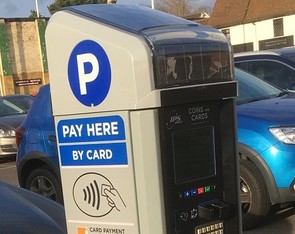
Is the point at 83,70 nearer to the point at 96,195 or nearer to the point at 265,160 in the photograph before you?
the point at 96,195

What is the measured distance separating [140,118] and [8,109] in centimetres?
1122

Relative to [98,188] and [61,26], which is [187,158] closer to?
[98,188]

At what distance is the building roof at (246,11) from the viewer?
117ft

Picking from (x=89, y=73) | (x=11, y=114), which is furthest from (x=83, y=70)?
(x=11, y=114)

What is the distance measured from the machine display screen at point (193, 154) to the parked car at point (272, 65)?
531 cm

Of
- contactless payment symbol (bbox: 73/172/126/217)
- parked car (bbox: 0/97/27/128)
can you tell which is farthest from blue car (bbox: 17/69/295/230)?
parked car (bbox: 0/97/27/128)

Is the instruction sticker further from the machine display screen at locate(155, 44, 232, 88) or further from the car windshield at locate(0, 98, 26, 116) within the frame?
A: the car windshield at locate(0, 98, 26, 116)

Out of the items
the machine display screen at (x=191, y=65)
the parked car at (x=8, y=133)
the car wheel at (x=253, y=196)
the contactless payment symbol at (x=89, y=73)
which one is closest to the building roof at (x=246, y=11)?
the parked car at (x=8, y=133)

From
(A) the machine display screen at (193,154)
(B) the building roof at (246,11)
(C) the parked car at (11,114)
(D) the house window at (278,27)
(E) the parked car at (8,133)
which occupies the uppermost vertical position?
(B) the building roof at (246,11)

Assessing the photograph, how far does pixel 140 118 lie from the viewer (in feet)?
6.43

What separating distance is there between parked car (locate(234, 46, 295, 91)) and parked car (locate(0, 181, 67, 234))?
181 inches

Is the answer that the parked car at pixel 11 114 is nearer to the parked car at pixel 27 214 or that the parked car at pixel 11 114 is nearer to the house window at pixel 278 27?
the parked car at pixel 27 214

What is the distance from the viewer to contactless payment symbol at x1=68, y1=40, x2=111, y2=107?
2025mm

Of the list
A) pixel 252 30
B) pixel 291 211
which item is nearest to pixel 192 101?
pixel 291 211
